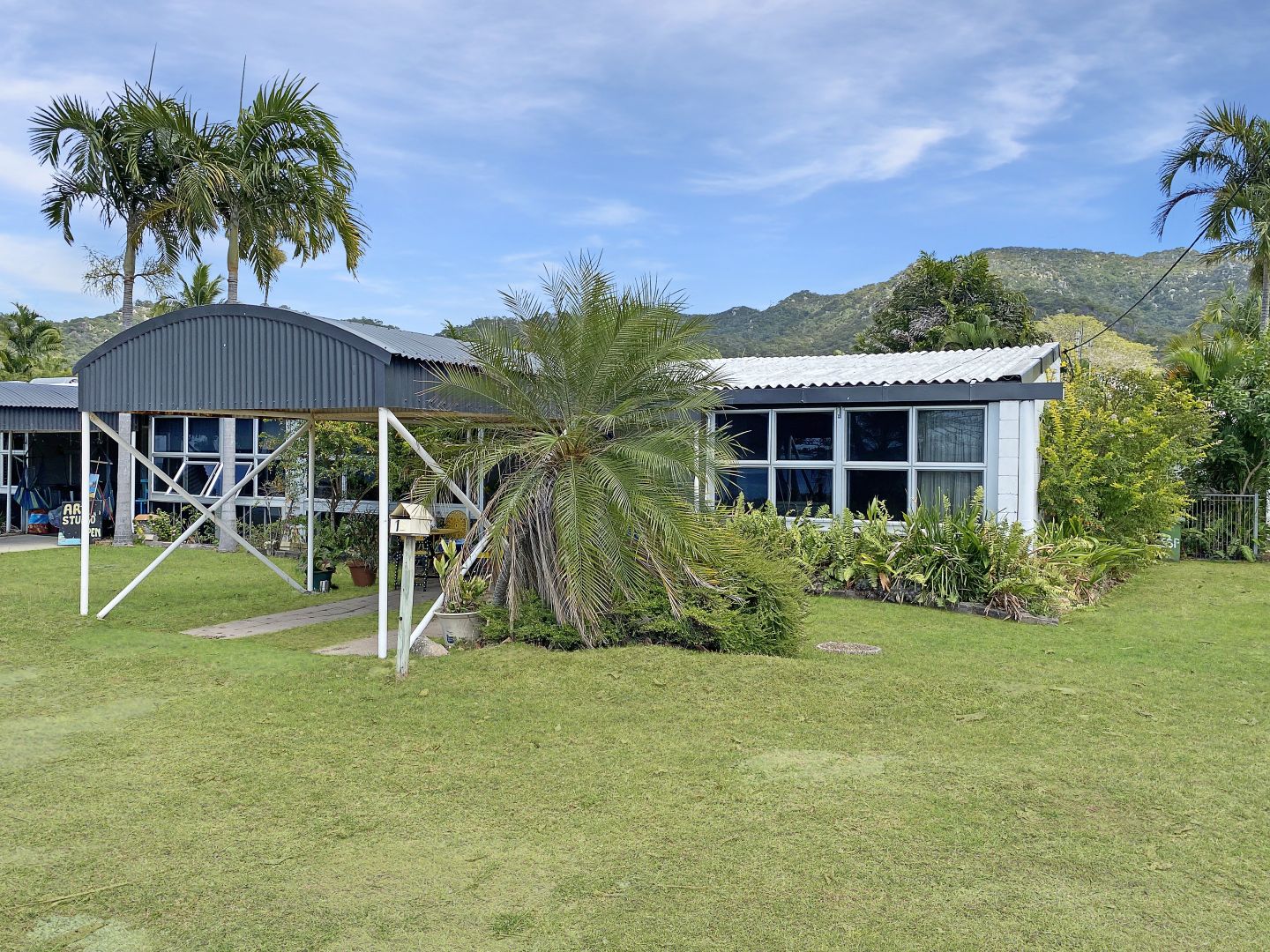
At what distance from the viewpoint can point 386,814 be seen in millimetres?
4598

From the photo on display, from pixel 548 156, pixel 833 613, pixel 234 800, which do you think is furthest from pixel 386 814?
pixel 548 156

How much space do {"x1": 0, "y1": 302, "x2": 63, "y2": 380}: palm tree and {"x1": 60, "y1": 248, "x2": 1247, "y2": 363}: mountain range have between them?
693 cm

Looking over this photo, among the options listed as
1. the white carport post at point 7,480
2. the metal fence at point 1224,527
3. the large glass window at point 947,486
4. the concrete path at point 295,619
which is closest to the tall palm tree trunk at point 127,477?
the white carport post at point 7,480

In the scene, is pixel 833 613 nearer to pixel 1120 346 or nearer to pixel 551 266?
pixel 551 266

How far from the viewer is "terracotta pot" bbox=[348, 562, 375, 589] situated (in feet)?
40.8

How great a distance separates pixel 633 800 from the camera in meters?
4.78

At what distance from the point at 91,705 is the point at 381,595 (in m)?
2.11

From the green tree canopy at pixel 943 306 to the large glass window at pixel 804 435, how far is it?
1769 centimetres

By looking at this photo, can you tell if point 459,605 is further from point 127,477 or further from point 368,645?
point 127,477

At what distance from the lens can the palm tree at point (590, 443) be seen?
7.70 metres

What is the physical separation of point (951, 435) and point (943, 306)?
2041 cm

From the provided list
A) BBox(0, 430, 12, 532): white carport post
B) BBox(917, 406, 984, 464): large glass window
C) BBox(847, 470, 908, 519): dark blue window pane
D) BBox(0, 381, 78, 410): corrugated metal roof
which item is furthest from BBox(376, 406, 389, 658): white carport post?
BBox(0, 430, 12, 532): white carport post

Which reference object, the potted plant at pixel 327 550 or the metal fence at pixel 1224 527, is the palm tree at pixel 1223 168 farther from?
the potted plant at pixel 327 550

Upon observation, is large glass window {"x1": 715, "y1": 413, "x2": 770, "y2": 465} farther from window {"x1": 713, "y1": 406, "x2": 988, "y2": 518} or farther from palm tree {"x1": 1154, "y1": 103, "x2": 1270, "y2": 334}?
palm tree {"x1": 1154, "y1": 103, "x2": 1270, "y2": 334}
